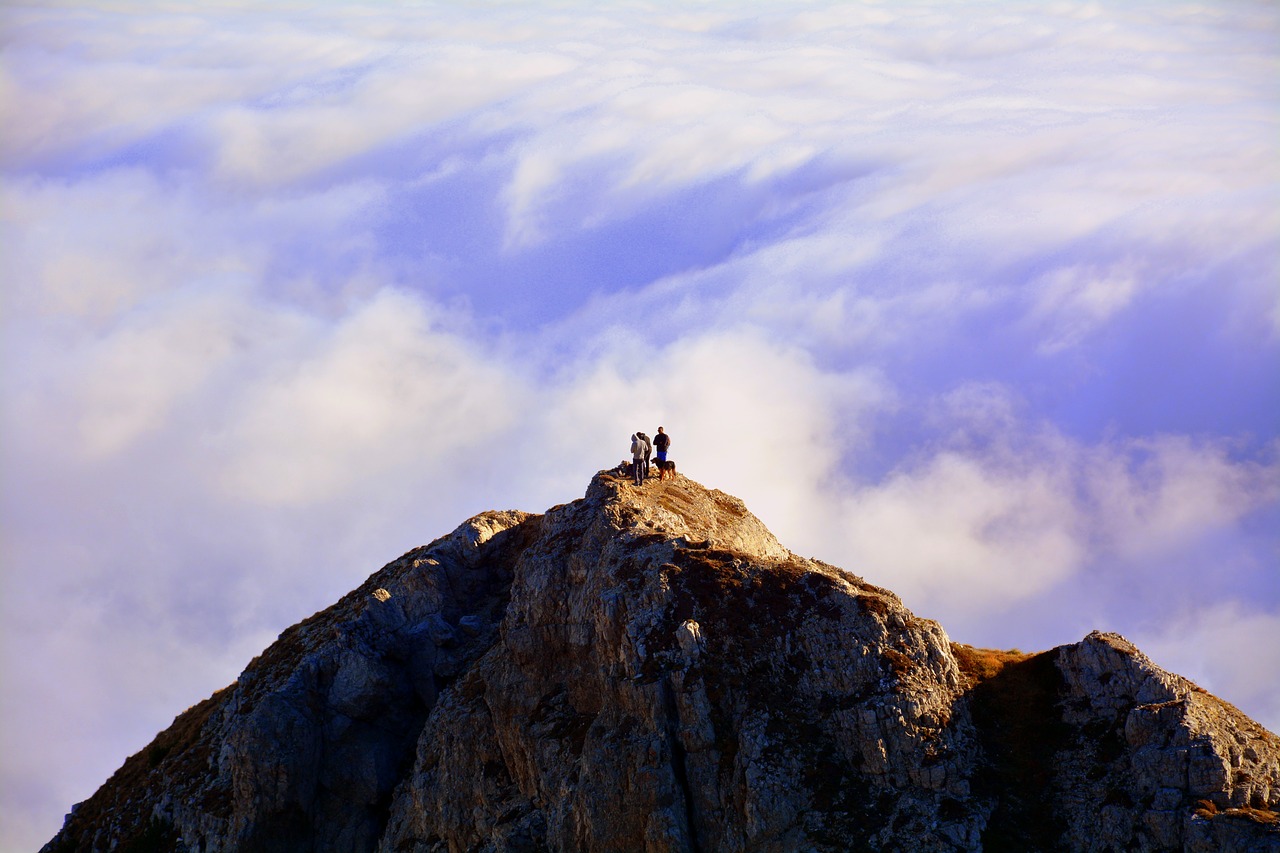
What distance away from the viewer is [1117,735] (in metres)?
63.4

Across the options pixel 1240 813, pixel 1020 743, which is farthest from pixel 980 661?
pixel 1240 813

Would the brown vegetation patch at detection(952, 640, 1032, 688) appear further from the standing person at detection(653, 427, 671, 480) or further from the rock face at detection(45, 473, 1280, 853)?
the standing person at detection(653, 427, 671, 480)

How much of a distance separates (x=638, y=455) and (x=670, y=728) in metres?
21.2

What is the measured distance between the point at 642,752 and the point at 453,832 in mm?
13465

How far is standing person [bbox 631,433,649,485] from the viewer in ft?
275

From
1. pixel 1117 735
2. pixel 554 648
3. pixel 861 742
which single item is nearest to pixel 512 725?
pixel 554 648

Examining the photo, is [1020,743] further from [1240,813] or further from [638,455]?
[638,455]

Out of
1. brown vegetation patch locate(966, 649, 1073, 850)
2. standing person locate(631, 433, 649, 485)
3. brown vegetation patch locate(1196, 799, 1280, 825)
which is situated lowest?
brown vegetation patch locate(1196, 799, 1280, 825)

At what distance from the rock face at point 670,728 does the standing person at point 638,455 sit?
71 cm

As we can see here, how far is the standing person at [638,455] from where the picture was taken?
8369 cm

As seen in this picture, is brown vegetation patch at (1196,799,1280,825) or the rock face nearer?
brown vegetation patch at (1196,799,1280,825)

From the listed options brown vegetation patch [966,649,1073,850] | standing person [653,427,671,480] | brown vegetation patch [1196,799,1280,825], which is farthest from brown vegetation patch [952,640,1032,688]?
standing person [653,427,671,480]

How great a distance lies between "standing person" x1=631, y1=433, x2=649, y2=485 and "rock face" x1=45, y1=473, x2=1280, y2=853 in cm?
71

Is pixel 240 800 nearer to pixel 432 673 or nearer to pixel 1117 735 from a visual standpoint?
pixel 432 673
